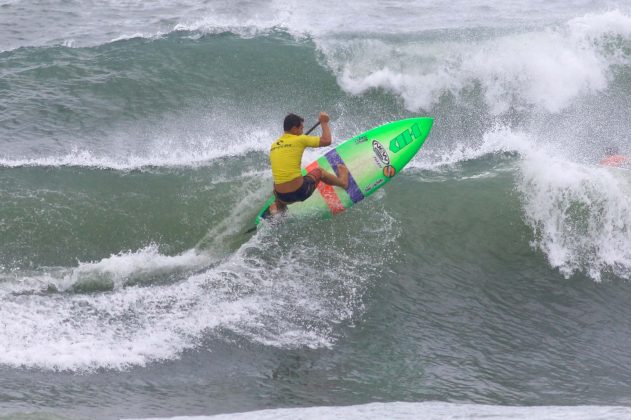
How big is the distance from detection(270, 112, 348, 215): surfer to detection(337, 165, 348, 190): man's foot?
6.3 inches

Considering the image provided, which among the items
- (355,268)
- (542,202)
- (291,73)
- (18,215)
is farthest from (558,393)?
(291,73)

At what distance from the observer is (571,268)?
8859 mm

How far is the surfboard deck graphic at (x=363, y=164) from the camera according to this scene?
939 cm

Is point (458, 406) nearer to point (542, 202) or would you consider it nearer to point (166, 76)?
Answer: point (542, 202)

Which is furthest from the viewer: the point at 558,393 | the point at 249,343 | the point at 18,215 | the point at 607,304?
the point at 18,215

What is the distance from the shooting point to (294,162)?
8562 mm

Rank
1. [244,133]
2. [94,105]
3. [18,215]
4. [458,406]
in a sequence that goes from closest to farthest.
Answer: [458,406], [18,215], [244,133], [94,105]

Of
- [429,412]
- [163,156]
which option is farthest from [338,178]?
[429,412]

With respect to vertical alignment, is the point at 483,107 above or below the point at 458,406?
above

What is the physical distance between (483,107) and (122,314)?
831cm

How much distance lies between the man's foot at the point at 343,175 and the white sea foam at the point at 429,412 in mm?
3582

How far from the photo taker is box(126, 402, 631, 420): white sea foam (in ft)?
17.8

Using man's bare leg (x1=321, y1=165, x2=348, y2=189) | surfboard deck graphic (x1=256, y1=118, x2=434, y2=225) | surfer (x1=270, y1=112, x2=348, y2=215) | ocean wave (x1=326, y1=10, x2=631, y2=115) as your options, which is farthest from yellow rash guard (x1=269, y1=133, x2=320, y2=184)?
ocean wave (x1=326, y1=10, x2=631, y2=115)

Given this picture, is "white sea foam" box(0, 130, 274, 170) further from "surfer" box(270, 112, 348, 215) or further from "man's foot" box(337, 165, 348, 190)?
"surfer" box(270, 112, 348, 215)
